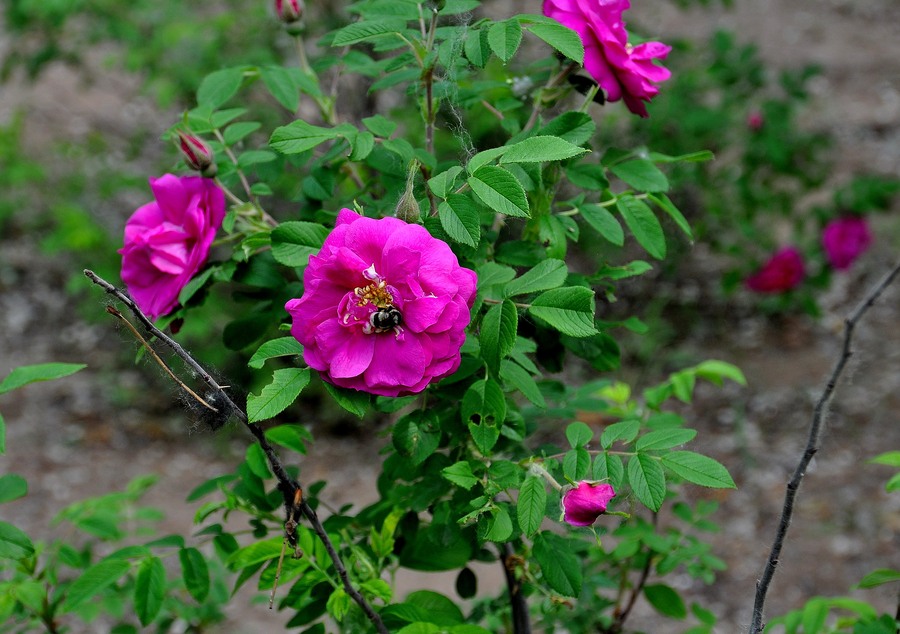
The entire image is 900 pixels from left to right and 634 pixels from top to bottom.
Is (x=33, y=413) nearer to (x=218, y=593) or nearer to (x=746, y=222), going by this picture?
(x=218, y=593)

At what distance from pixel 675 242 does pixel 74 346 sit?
8.42 ft

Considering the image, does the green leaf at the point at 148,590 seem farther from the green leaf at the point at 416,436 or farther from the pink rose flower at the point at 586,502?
the pink rose flower at the point at 586,502

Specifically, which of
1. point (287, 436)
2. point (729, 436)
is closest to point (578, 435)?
point (287, 436)

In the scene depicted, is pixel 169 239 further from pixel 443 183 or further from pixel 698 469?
pixel 698 469

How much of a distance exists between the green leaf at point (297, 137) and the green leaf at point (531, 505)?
422 mm

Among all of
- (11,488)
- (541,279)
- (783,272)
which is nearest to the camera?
(541,279)

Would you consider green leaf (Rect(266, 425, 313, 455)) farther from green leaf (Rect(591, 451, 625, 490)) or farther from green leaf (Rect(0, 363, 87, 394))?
green leaf (Rect(591, 451, 625, 490))

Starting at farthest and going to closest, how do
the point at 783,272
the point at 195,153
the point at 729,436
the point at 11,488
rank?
the point at 783,272, the point at 729,436, the point at 11,488, the point at 195,153

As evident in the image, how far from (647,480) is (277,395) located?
1.27 ft

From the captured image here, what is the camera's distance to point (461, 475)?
957 mm

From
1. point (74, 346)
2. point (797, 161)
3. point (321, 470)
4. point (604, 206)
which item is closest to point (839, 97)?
point (797, 161)

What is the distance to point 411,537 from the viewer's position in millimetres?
1197

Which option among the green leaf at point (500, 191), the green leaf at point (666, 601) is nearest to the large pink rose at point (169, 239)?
the green leaf at point (500, 191)

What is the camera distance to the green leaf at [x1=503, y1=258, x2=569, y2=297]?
0.92 meters
